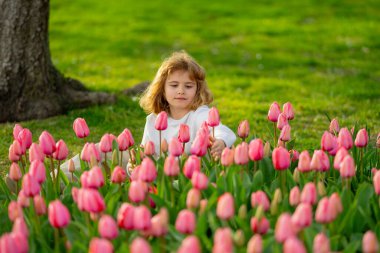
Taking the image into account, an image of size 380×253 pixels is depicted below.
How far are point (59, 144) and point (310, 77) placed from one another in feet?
22.1

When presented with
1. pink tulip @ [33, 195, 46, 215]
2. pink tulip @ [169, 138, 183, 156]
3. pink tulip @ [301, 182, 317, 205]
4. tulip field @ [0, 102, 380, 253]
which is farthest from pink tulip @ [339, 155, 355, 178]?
pink tulip @ [33, 195, 46, 215]

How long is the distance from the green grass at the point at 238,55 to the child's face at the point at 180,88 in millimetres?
1281

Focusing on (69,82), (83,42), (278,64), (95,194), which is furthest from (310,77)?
(95,194)

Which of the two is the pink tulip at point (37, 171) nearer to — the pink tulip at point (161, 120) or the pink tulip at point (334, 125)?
the pink tulip at point (161, 120)

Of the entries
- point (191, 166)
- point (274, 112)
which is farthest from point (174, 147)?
point (274, 112)

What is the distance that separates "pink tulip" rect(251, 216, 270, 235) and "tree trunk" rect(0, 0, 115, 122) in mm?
5010

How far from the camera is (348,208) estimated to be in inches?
145

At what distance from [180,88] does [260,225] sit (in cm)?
226

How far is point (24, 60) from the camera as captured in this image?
783cm

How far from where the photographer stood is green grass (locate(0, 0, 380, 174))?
8031mm

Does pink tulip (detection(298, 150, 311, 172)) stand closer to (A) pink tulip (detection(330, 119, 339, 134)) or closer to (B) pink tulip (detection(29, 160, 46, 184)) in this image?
(A) pink tulip (detection(330, 119, 339, 134))

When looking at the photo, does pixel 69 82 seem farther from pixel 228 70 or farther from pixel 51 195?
pixel 51 195

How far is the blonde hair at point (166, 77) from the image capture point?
5.41m

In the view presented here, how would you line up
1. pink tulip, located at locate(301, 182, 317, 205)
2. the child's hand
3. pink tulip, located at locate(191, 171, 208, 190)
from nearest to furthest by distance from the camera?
pink tulip, located at locate(301, 182, 317, 205), pink tulip, located at locate(191, 171, 208, 190), the child's hand
